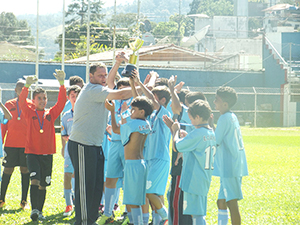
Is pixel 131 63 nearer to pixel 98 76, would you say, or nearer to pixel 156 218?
pixel 98 76

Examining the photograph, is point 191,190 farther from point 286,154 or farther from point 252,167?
point 286,154

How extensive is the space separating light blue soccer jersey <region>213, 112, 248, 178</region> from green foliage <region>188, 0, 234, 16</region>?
12196 cm

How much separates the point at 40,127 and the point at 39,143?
0.92 feet

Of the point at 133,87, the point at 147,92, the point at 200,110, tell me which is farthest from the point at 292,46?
the point at 200,110

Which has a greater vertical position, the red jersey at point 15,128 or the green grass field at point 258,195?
the red jersey at point 15,128

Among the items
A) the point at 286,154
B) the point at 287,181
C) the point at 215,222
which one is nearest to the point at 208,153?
the point at 215,222

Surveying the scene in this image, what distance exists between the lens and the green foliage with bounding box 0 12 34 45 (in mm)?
90550

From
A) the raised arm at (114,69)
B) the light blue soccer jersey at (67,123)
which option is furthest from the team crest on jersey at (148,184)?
the light blue soccer jersey at (67,123)

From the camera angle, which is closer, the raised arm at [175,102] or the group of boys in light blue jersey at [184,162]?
the group of boys in light blue jersey at [184,162]

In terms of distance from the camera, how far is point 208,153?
17.9ft

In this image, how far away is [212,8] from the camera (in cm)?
Result: 13175

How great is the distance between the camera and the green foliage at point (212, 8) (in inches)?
4993

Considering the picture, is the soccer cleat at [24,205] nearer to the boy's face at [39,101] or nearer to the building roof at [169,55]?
the boy's face at [39,101]

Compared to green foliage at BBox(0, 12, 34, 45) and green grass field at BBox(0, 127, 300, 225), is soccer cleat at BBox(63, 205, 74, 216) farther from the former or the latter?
green foliage at BBox(0, 12, 34, 45)
